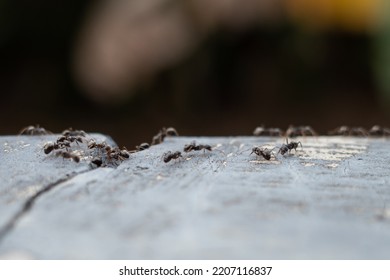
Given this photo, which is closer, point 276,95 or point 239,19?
point 239,19

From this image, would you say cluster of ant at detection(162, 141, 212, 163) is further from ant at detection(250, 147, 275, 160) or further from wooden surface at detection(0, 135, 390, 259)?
ant at detection(250, 147, 275, 160)

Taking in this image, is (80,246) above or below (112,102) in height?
below

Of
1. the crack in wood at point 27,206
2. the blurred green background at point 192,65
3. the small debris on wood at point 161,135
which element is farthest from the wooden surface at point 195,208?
the blurred green background at point 192,65

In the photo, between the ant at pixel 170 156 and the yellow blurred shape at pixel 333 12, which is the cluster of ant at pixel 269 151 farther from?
the yellow blurred shape at pixel 333 12

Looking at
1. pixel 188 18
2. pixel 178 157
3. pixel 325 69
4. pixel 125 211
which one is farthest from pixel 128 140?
pixel 125 211

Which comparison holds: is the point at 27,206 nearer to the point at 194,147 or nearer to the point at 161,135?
the point at 194,147


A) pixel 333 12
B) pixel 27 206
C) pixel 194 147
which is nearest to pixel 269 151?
pixel 194 147
